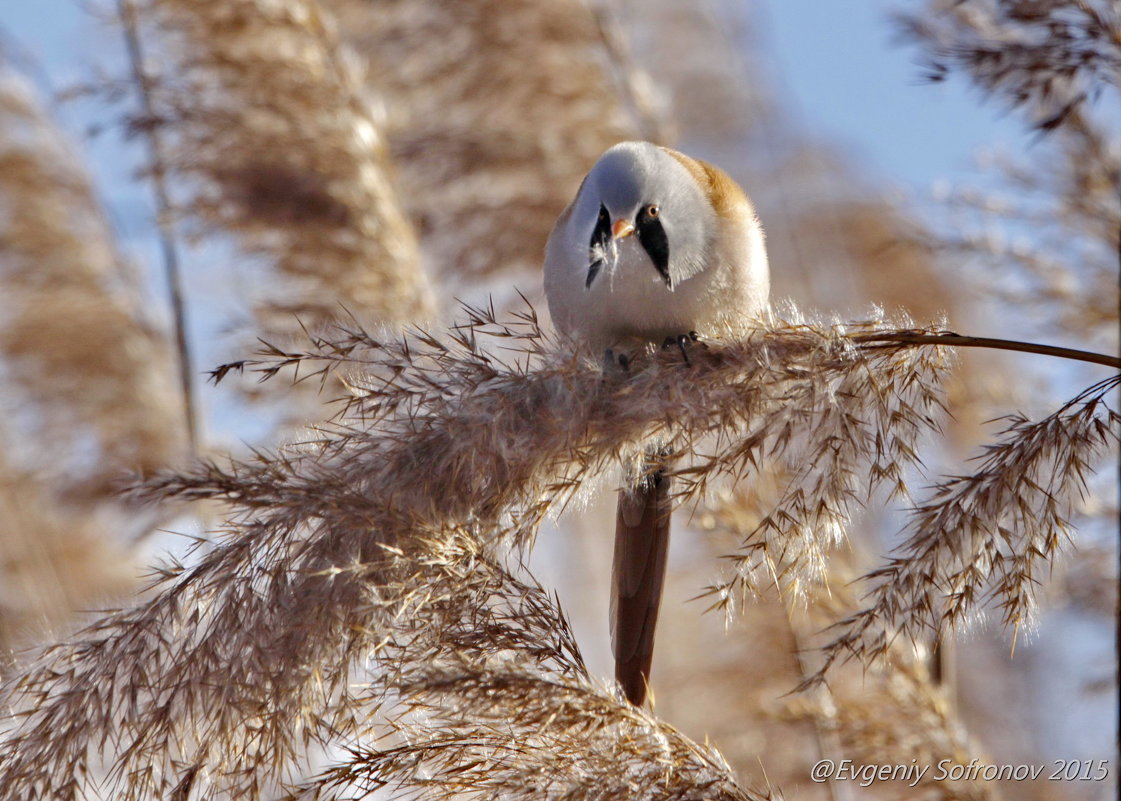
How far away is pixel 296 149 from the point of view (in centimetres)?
273

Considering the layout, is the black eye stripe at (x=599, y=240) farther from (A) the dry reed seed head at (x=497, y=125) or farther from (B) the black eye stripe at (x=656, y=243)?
(A) the dry reed seed head at (x=497, y=125)

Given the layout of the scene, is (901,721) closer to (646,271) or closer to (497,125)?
(646,271)

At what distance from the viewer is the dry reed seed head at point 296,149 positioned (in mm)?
2717

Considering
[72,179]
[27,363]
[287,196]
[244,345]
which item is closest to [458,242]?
[287,196]

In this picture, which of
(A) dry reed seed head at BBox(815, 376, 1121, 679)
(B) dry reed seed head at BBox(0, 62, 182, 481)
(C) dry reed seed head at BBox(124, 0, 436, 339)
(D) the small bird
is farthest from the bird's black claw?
(B) dry reed seed head at BBox(0, 62, 182, 481)

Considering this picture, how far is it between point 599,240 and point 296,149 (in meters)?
1.30

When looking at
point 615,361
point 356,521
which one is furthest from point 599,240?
point 356,521

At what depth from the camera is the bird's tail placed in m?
1.49

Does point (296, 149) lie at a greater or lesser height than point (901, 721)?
greater

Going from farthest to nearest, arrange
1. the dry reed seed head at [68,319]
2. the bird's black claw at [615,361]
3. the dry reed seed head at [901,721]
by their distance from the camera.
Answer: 1. the dry reed seed head at [68,319]
2. the dry reed seed head at [901,721]
3. the bird's black claw at [615,361]

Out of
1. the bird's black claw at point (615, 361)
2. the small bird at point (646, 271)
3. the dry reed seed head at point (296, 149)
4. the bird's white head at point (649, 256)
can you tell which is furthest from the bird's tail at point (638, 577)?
the dry reed seed head at point (296, 149)

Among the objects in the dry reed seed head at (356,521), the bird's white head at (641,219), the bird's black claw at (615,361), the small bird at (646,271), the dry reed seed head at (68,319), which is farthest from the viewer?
the dry reed seed head at (68,319)

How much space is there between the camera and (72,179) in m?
3.57

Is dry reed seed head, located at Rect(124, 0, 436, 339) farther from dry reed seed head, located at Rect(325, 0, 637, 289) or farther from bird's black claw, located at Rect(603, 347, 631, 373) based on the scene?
bird's black claw, located at Rect(603, 347, 631, 373)
